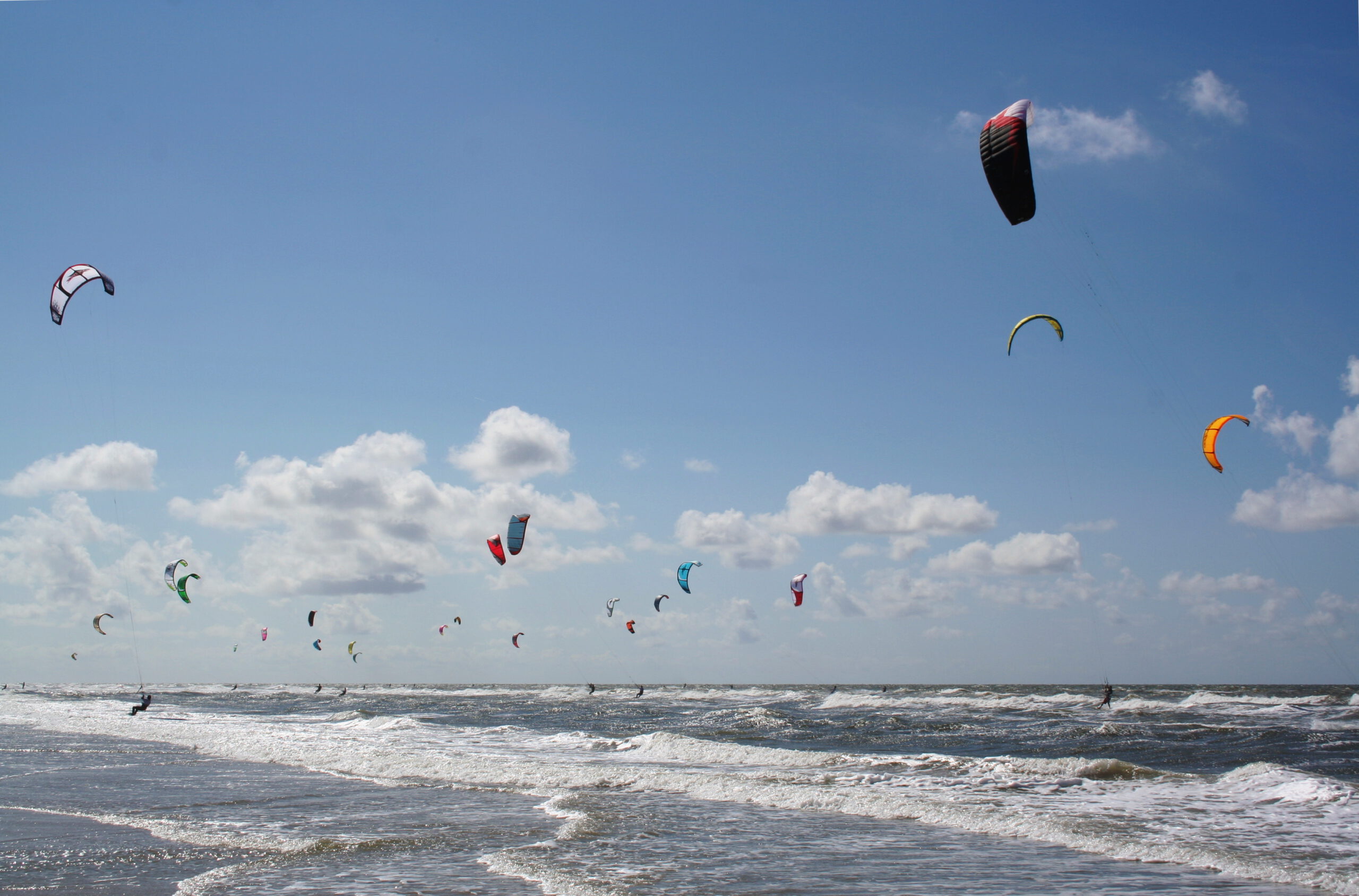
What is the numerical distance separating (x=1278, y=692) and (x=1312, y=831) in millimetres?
70117

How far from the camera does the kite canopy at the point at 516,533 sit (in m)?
25.9

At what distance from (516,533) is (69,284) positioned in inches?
516

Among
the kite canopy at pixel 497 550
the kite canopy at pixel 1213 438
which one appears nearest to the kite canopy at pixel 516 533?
the kite canopy at pixel 497 550

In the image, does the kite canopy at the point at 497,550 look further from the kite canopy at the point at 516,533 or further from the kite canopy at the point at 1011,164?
the kite canopy at the point at 1011,164

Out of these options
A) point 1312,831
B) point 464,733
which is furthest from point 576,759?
point 1312,831

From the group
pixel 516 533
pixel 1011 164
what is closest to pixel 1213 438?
pixel 1011 164

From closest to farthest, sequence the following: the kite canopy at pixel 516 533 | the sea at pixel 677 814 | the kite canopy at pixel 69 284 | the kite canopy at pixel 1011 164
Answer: the sea at pixel 677 814, the kite canopy at pixel 1011 164, the kite canopy at pixel 69 284, the kite canopy at pixel 516 533

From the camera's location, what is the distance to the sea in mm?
7203

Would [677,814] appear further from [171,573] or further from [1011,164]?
[171,573]

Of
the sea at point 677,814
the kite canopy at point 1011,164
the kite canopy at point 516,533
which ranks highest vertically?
the kite canopy at point 1011,164

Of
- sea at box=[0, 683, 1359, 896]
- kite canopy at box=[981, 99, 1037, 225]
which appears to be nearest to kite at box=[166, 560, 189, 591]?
sea at box=[0, 683, 1359, 896]

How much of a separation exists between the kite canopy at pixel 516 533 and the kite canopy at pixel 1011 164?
1809 cm

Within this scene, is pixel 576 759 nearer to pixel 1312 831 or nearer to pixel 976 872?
pixel 976 872

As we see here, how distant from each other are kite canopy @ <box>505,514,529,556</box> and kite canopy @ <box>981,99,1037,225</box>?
1809cm
